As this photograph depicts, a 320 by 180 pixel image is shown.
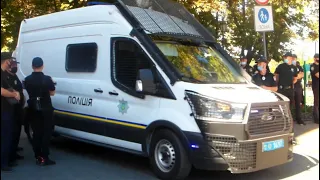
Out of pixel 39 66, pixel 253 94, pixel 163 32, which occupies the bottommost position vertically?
pixel 253 94

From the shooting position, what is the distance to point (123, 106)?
599 cm

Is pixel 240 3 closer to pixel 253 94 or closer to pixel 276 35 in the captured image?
pixel 276 35

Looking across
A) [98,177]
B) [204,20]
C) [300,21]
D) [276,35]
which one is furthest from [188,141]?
[300,21]

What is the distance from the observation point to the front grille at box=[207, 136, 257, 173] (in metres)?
5.04

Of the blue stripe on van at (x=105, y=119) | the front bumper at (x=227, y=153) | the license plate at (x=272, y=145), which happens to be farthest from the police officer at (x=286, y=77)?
the blue stripe on van at (x=105, y=119)

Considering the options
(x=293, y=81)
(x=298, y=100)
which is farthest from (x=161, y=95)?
(x=298, y=100)

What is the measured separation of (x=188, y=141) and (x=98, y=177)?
1.48 metres

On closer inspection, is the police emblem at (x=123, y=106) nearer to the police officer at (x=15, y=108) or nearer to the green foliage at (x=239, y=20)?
the police officer at (x=15, y=108)

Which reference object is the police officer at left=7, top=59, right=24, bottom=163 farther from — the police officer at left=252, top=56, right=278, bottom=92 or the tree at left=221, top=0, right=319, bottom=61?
the tree at left=221, top=0, right=319, bottom=61

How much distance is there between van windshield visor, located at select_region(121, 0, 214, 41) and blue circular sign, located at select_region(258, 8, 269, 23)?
1.65m

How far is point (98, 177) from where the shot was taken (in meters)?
5.76

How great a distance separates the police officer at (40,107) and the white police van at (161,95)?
63cm

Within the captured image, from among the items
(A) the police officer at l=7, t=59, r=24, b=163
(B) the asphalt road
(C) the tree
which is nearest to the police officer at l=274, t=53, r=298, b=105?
(B) the asphalt road

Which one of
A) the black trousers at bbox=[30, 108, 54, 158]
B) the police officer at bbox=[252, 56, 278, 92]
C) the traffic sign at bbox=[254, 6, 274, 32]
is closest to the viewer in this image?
the black trousers at bbox=[30, 108, 54, 158]
